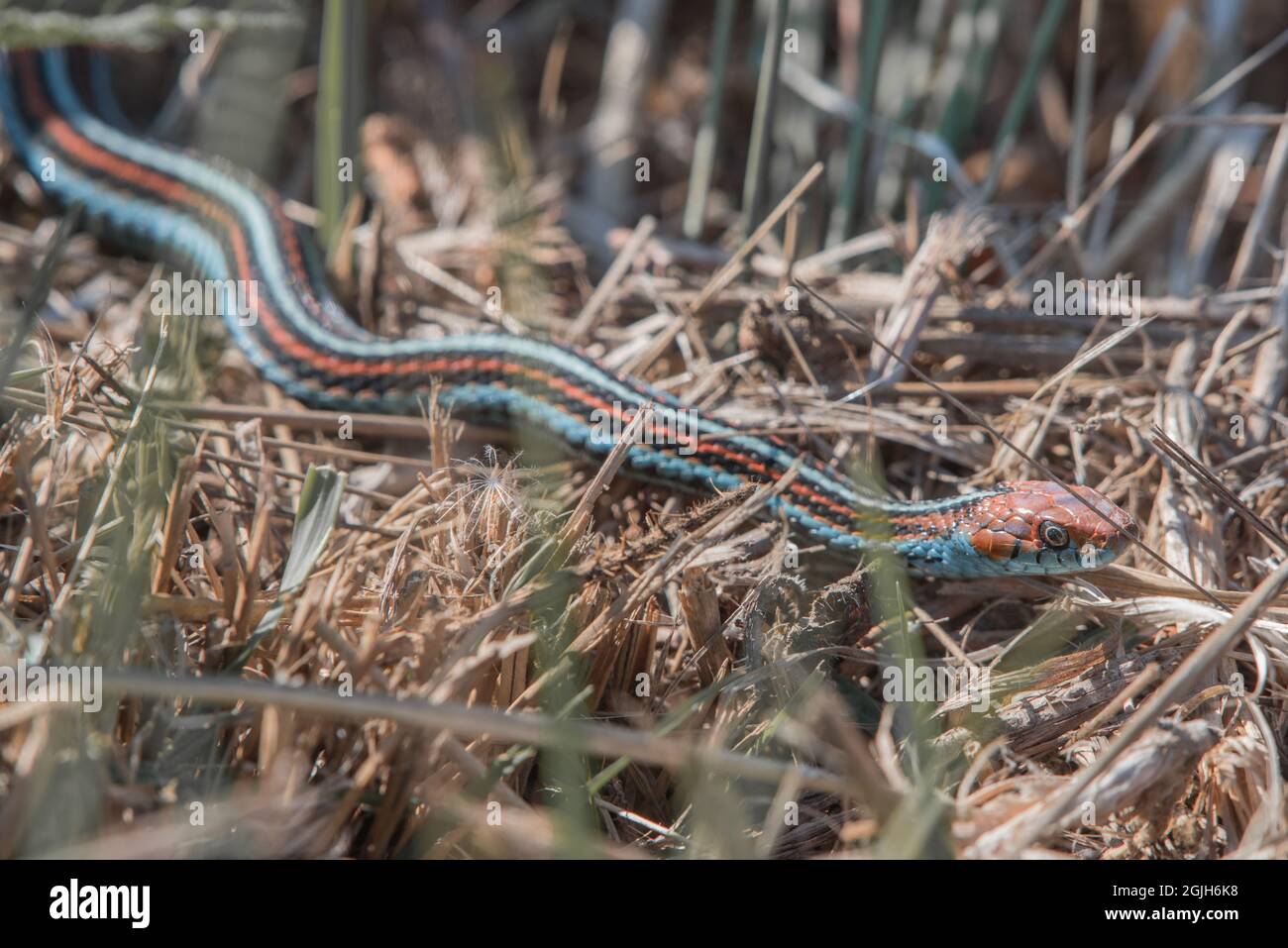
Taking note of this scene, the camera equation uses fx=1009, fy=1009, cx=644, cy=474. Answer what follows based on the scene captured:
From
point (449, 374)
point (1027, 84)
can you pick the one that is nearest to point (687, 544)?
point (449, 374)

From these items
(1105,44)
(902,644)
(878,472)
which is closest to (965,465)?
(878,472)

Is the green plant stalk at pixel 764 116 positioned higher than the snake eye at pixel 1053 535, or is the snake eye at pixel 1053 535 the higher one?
the green plant stalk at pixel 764 116

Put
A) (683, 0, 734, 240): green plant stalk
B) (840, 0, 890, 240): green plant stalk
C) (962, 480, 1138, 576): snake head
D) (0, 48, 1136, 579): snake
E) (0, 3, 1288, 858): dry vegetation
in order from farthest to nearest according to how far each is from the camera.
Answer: (683, 0, 734, 240): green plant stalk < (840, 0, 890, 240): green plant stalk < (0, 48, 1136, 579): snake < (962, 480, 1138, 576): snake head < (0, 3, 1288, 858): dry vegetation

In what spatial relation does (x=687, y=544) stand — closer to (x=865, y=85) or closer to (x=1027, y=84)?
(x=865, y=85)

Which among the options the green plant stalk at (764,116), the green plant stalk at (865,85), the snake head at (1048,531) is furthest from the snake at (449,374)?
the green plant stalk at (865,85)

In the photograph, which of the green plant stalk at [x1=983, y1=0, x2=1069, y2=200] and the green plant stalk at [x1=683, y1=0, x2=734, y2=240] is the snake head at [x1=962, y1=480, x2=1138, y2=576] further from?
the green plant stalk at [x1=683, y1=0, x2=734, y2=240]

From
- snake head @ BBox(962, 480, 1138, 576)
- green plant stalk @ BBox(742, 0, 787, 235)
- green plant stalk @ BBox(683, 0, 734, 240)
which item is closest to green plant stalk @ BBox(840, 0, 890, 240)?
green plant stalk @ BBox(742, 0, 787, 235)

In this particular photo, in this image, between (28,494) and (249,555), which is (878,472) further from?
(28,494)

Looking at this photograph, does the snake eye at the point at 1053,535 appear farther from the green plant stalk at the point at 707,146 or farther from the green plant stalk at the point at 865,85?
the green plant stalk at the point at 707,146
